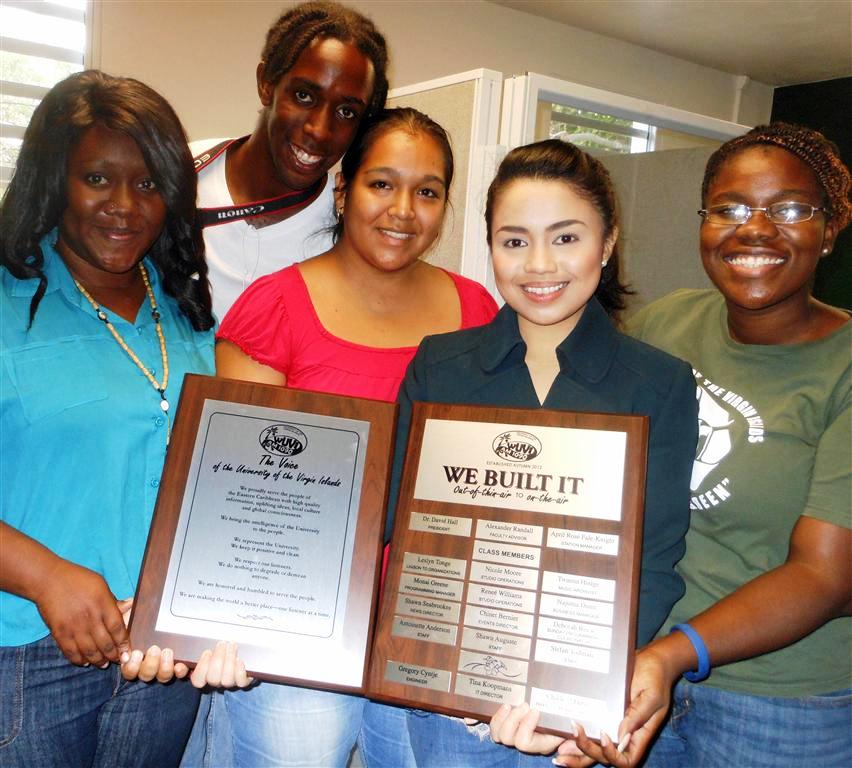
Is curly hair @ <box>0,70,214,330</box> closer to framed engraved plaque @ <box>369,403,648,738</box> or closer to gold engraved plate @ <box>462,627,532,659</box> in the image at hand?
framed engraved plaque @ <box>369,403,648,738</box>

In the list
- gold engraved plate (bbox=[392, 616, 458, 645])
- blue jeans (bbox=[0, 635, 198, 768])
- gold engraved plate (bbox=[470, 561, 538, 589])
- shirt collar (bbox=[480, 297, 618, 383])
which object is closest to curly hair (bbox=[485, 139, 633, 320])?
shirt collar (bbox=[480, 297, 618, 383])

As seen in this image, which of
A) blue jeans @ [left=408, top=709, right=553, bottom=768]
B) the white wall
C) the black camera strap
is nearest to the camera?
blue jeans @ [left=408, top=709, right=553, bottom=768]

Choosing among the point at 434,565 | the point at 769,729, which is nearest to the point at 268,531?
the point at 434,565

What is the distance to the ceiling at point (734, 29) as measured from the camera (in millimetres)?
5711

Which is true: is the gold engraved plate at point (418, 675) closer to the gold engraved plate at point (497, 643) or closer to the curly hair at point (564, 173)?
the gold engraved plate at point (497, 643)

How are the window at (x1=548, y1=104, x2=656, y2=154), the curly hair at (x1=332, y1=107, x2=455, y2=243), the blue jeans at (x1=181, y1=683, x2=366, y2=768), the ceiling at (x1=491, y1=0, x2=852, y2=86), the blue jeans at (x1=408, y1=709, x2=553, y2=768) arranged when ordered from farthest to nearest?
1. the ceiling at (x1=491, y1=0, x2=852, y2=86)
2. the window at (x1=548, y1=104, x2=656, y2=154)
3. the curly hair at (x1=332, y1=107, x2=455, y2=243)
4. the blue jeans at (x1=181, y1=683, x2=366, y2=768)
5. the blue jeans at (x1=408, y1=709, x2=553, y2=768)

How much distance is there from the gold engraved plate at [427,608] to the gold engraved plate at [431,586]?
1 centimetres

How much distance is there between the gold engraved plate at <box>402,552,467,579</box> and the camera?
4.66 ft

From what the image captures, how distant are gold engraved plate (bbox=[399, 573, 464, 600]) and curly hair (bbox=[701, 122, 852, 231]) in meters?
1.05

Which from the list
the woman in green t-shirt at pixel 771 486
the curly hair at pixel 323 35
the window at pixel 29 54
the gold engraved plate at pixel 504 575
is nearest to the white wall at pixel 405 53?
the window at pixel 29 54

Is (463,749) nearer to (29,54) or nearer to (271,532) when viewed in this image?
(271,532)

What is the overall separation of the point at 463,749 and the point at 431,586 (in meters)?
0.37

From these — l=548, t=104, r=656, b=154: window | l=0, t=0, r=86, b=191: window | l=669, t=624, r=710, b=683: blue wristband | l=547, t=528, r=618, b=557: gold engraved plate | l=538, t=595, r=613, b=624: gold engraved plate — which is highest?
l=0, t=0, r=86, b=191: window

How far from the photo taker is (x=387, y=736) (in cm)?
173
